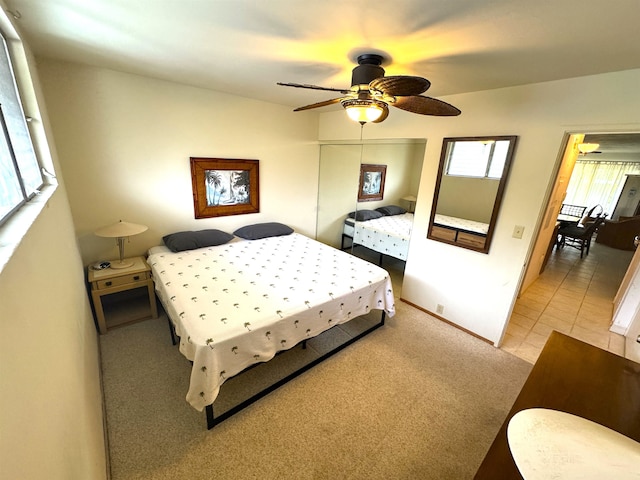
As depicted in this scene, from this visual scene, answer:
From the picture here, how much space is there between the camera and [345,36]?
144cm

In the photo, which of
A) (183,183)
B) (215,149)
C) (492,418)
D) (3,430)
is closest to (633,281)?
(492,418)

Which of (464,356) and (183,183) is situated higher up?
(183,183)

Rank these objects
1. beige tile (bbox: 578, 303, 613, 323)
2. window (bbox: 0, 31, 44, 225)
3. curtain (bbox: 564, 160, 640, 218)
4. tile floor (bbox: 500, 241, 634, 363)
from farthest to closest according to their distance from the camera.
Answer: curtain (bbox: 564, 160, 640, 218)
beige tile (bbox: 578, 303, 613, 323)
tile floor (bbox: 500, 241, 634, 363)
window (bbox: 0, 31, 44, 225)

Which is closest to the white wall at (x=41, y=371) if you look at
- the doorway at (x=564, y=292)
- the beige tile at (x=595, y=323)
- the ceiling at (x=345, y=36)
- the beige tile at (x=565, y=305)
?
the ceiling at (x=345, y=36)

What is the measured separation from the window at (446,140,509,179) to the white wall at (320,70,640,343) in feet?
0.30

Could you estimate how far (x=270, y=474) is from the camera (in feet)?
4.68

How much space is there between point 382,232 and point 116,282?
123 inches

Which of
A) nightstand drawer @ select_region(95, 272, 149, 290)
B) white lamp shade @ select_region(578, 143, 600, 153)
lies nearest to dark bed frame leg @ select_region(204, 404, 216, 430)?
nightstand drawer @ select_region(95, 272, 149, 290)

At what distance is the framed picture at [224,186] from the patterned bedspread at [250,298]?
571 millimetres

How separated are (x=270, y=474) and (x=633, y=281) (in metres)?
4.09

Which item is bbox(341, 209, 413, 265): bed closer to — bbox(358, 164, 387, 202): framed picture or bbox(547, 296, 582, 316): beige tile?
bbox(358, 164, 387, 202): framed picture

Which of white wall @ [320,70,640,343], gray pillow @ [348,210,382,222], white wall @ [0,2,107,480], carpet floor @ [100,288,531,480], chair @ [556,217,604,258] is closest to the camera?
white wall @ [0,2,107,480]

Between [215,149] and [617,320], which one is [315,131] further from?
[617,320]

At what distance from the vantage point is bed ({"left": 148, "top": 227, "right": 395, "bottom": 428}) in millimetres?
1585
